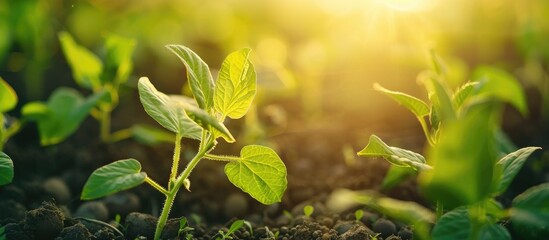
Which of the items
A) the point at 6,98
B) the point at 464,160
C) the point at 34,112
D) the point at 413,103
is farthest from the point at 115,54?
the point at 464,160

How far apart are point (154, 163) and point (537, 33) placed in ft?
5.80

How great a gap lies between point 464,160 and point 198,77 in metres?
0.59

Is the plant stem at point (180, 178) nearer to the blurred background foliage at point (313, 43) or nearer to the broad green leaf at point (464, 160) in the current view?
the broad green leaf at point (464, 160)

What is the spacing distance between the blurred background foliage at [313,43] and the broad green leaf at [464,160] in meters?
1.52

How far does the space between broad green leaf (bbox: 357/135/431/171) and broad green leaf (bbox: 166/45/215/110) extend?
328mm

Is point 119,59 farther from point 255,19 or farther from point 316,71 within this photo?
point 255,19

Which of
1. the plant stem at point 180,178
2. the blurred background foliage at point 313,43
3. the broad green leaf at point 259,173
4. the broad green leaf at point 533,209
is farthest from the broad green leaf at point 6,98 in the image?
the broad green leaf at point 533,209

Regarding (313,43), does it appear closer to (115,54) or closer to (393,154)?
(115,54)

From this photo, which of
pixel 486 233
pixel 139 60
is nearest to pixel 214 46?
pixel 139 60

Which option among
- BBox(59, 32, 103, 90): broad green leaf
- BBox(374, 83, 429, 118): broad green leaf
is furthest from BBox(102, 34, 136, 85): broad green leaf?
BBox(374, 83, 429, 118): broad green leaf

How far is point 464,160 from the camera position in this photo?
107cm

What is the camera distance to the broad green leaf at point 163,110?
55.5 inches

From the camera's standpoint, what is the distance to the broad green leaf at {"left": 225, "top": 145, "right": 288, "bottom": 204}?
147 cm

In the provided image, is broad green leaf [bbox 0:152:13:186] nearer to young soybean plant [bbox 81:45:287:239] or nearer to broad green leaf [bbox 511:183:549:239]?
young soybean plant [bbox 81:45:287:239]
